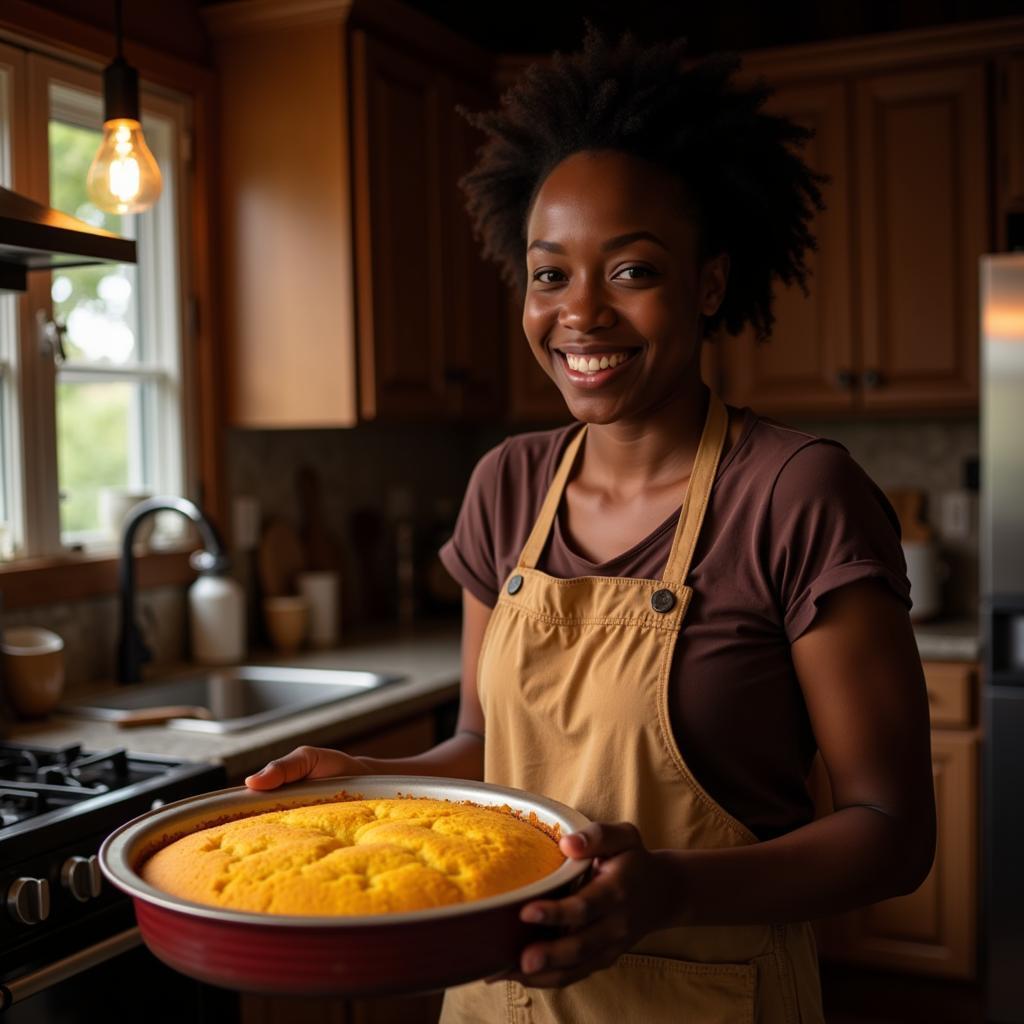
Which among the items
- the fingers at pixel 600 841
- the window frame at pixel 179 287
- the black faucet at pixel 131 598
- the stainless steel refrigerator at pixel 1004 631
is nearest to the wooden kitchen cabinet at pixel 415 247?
the window frame at pixel 179 287

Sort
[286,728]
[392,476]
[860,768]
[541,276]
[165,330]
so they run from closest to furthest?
[860,768], [541,276], [286,728], [165,330], [392,476]

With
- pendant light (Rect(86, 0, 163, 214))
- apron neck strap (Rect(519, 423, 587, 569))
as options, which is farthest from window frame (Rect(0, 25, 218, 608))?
apron neck strap (Rect(519, 423, 587, 569))

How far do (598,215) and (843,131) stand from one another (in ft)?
7.68

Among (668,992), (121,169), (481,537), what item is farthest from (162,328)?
(668,992)

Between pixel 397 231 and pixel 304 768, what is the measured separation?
2.05 meters

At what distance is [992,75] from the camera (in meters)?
3.29

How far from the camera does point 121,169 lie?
6.69ft

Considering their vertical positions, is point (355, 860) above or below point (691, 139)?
below

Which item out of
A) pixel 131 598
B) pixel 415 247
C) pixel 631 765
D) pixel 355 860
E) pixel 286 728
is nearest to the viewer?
pixel 355 860

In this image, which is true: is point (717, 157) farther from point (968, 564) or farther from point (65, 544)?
point (968, 564)

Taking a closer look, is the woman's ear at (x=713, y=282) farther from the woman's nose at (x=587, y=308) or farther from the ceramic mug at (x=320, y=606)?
the ceramic mug at (x=320, y=606)

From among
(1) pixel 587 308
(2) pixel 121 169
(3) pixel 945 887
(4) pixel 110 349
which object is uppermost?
(2) pixel 121 169

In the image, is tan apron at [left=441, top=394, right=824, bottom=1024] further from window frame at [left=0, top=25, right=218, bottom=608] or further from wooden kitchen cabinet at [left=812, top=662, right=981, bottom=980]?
wooden kitchen cabinet at [left=812, top=662, right=981, bottom=980]

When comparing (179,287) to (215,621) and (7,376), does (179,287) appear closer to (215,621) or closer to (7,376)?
(7,376)
